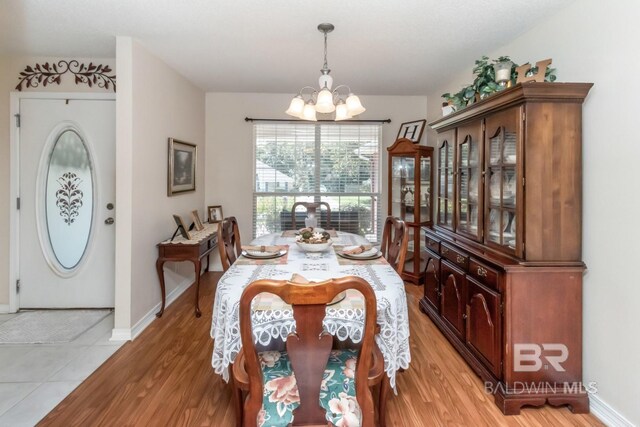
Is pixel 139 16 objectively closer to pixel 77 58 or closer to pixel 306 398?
pixel 77 58

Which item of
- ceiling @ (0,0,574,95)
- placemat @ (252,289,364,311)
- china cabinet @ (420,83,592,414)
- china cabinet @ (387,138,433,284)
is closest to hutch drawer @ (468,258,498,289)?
china cabinet @ (420,83,592,414)

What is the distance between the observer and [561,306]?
6.47 ft

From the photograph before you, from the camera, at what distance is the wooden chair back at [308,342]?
1094 millimetres

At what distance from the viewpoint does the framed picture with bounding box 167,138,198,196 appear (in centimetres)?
362

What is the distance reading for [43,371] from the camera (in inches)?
92.6

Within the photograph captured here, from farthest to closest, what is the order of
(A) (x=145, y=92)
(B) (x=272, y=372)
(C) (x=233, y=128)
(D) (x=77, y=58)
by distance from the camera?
(C) (x=233, y=128) < (D) (x=77, y=58) < (A) (x=145, y=92) < (B) (x=272, y=372)

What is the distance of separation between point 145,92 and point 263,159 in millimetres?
1942

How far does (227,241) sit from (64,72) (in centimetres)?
245

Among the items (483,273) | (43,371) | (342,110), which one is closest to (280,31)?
(342,110)

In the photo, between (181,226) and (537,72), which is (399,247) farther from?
(181,226)

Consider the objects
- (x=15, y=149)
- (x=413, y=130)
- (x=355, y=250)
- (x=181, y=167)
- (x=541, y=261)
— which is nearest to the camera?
(x=541, y=261)

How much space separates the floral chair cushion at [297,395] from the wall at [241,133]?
3517mm

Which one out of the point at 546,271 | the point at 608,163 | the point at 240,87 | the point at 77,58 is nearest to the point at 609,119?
the point at 608,163

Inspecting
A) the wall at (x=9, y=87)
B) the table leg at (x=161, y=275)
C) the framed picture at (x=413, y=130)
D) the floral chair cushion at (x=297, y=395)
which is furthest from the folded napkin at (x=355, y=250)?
the wall at (x=9, y=87)
